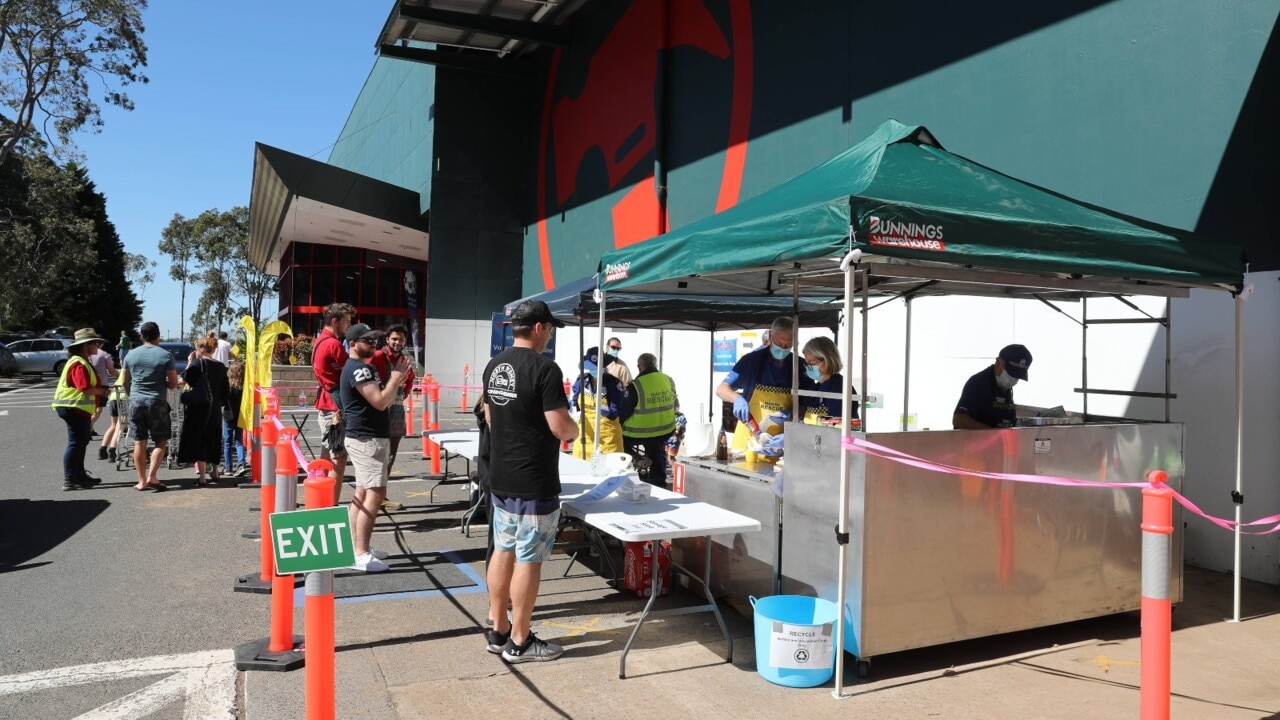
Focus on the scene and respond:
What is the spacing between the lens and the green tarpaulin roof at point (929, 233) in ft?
13.8

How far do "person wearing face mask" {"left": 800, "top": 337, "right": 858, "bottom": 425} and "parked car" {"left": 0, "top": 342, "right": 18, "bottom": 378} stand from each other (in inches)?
1502

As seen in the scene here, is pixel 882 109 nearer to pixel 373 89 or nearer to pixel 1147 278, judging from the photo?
pixel 1147 278

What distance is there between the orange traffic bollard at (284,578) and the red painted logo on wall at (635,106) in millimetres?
10516

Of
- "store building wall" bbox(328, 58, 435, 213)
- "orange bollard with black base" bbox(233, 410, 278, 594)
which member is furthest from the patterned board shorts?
"store building wall" bbox(328, 58, 435, 213)

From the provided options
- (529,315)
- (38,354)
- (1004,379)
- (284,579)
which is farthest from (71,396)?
(38,354)

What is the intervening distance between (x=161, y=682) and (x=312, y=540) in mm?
2090

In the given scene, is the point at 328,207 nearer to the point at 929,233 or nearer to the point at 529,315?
the point at 529,315

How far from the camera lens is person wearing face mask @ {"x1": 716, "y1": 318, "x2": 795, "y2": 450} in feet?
20.8

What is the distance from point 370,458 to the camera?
20.1 feet

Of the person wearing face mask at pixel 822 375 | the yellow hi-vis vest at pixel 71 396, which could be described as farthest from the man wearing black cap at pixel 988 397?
the yellow hi-vis vest at pixel 71 396

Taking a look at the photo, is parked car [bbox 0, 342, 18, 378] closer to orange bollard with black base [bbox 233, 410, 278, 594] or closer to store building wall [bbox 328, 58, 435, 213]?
store building wall [bbox 328, 58, 435, 213]

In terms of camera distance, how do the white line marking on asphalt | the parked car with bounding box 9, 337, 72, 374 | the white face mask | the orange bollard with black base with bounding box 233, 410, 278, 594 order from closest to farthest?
the white line marking on asphalt, the orange bollard with black base with bounding box 233, 410, 278, 594, the white face mask, the parked car with bounding box 9, 337, 72, 374

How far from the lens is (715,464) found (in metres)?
5.95

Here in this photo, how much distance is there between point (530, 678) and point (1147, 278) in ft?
13.6
